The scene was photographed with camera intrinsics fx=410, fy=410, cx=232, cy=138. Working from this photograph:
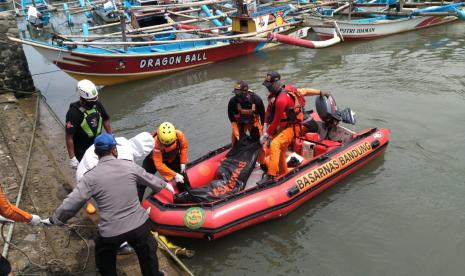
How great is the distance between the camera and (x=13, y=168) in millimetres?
6398

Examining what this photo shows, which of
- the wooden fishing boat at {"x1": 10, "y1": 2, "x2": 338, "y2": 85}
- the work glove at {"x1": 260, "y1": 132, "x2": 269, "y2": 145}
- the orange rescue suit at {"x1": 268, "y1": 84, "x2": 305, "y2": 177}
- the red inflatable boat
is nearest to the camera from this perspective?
the red inflatable boat

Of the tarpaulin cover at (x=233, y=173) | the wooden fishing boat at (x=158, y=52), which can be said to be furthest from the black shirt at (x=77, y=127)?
the wooden fishing boat at (x=158, y=52)

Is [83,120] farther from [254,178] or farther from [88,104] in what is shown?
[254,178]

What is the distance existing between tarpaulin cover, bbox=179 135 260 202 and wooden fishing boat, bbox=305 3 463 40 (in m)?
10.5

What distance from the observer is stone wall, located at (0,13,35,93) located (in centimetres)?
943

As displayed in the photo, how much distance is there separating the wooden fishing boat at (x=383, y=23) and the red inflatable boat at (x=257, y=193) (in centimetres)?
940

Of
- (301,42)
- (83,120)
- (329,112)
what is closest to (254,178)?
(329,112)

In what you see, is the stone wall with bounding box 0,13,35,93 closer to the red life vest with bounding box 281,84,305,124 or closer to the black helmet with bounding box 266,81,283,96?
the black helmet with bounding box 266,81,283,96

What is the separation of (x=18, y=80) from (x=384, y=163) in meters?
8.62

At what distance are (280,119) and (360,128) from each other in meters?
3.71

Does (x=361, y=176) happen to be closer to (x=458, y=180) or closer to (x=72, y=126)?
(x=458, y=180)

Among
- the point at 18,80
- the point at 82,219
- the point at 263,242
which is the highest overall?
the point at 18,80

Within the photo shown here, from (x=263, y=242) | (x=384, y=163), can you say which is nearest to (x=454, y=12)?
(x=384, y=163)

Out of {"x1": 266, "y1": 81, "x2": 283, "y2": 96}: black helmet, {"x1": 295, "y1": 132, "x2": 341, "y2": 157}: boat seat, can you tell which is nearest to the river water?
{"x1": 295, "y1": 132, "x2": 341, "y2": 157}: boat seat
